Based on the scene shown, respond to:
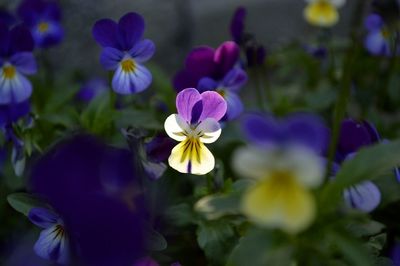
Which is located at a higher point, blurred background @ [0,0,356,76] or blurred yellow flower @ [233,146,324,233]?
blurred yellow flower @ [233,146,324,233]

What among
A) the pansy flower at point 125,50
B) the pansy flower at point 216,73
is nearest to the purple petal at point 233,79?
the pansy flower at point 216,73

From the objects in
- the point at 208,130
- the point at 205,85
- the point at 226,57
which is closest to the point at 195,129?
the point at 208,130

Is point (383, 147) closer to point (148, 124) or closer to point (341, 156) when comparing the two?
point (341, 156)

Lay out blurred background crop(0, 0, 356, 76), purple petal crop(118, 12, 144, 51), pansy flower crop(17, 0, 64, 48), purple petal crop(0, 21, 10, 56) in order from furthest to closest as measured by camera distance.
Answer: blurred background crop(0, 0, 356, 76)
pansy flower crop(17, 0, 64, 48)
purple petal crop(0, 21, 10, 56)
purple petal crop(118, 12, 144, 51)

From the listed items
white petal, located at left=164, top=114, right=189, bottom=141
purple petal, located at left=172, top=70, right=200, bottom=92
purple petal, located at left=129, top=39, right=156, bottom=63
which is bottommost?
purple petal, located at left=172, top=70, right=200, bottom=92

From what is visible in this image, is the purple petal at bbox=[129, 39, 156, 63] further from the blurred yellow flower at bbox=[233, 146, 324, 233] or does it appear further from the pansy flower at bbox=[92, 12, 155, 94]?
the blurred yellow flower at bbox=[233, 146, 324, 233]

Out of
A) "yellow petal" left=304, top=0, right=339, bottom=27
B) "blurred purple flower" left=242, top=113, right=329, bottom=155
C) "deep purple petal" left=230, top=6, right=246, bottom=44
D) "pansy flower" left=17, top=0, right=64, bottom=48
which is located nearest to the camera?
"blurred purple flower" left=242, top=113, right=329, bottom=155

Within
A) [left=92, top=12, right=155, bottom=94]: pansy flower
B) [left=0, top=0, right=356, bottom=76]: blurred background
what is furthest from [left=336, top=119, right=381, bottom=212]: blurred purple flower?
[left=0, top=0, right=356, bottom=76]: blurred background
